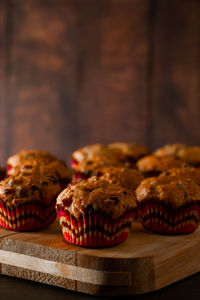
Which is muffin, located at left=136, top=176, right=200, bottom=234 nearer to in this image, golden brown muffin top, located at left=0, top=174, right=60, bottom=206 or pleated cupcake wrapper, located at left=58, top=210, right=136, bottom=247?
pleated cupcake wrapper, located at left=58, top=210, right=136, bottom=247

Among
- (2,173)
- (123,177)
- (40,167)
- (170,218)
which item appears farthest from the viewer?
(2,173)

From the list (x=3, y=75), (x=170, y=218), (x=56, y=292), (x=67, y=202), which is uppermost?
(x=3, y=75)

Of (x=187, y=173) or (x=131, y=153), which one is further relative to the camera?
(x=131, y=153)

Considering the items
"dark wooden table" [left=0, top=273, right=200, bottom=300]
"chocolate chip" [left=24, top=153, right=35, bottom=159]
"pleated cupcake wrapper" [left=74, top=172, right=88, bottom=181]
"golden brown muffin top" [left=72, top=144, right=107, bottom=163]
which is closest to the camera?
"dark wooden table" [left=0, top=273, right=200, bottom=300]

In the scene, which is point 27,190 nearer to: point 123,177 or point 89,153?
point 123,177

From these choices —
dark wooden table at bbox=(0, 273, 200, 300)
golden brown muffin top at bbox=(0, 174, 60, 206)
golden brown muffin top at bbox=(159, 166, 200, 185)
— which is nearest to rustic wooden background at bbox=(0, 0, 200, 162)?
golden brown muffin top at bbox=(159, 166, 200, 185)

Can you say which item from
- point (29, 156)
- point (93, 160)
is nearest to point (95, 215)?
point (93, 160)
